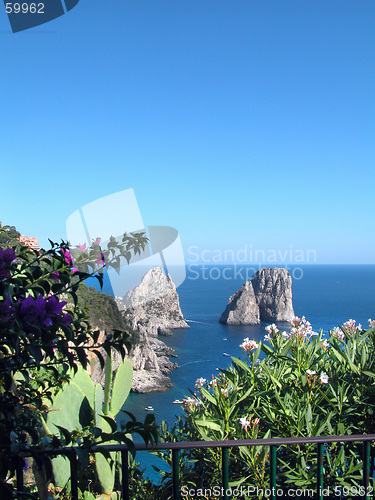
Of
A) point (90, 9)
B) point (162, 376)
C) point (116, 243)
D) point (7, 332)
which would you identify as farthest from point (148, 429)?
point (162, 376)

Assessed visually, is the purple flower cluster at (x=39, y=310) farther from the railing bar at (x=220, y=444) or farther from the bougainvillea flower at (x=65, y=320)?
the railing bar at (x=220, y=444)

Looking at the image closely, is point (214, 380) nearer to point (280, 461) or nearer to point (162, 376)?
point (280, 461)

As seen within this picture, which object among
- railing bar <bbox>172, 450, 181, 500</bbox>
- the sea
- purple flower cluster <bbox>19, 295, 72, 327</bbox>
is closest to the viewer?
purple flower cluster <bbox>19, 295, 72, 327</bbox>

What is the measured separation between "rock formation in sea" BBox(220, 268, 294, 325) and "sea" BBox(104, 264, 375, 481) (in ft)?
4.64

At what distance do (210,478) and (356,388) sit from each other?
0.83 m

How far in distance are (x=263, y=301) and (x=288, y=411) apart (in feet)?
170

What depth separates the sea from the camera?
2616cm

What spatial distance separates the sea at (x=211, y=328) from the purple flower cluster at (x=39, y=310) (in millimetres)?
11459

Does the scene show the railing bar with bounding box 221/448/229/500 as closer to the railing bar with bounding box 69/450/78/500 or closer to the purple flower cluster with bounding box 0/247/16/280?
the railing bar with bounding box 69/450/78/500

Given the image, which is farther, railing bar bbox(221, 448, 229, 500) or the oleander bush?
the oleander bush

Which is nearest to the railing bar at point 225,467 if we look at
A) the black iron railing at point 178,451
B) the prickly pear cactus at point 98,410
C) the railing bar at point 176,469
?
Answer: the black iron railing at point 178,451

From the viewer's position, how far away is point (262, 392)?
1754 mm

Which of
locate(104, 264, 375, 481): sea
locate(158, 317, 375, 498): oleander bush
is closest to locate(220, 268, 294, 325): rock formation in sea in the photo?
locate(104, 264, 375, 481): sea

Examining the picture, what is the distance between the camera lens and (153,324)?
140 feet
